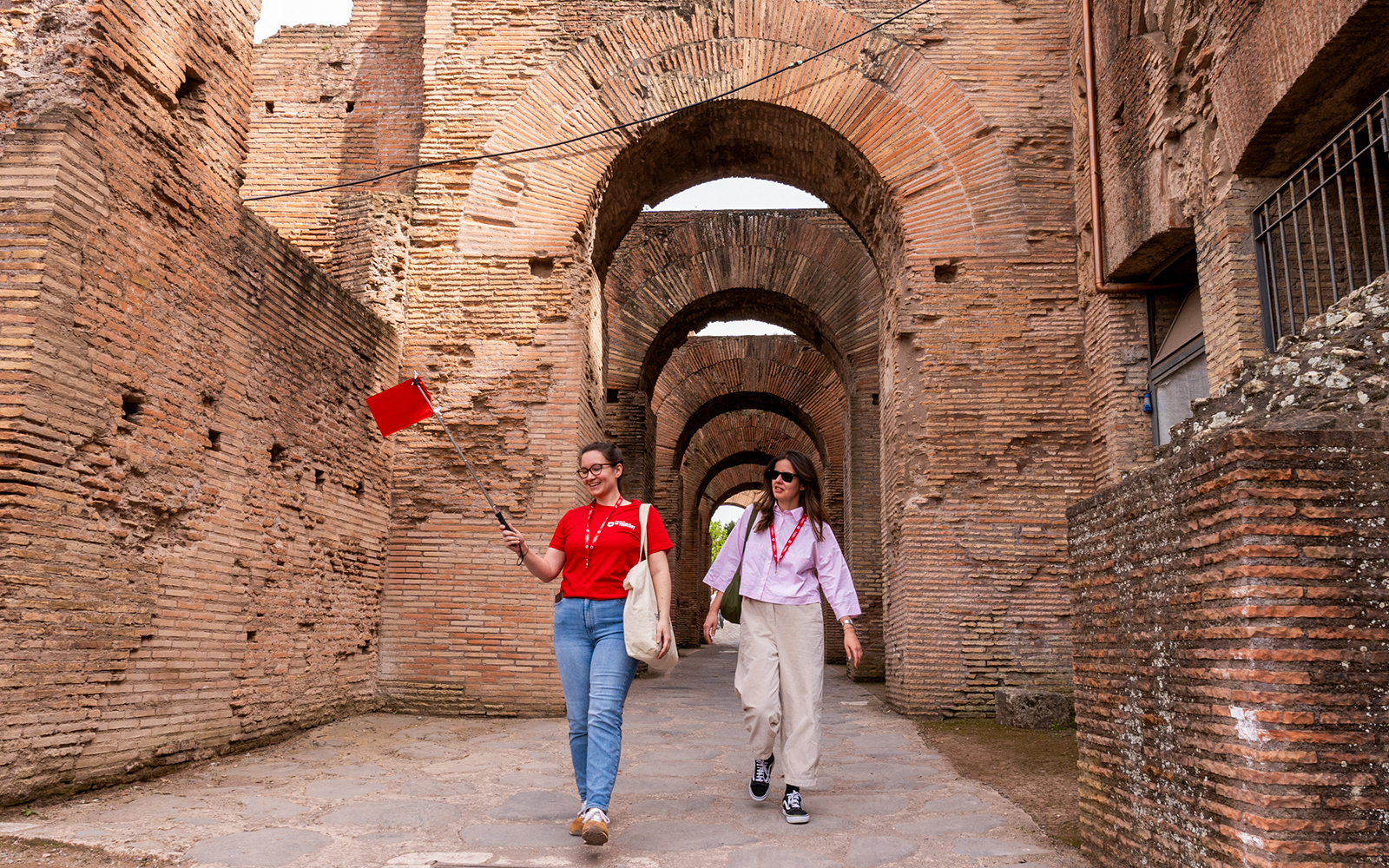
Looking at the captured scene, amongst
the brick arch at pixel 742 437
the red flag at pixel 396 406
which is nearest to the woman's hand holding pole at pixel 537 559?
the red flag at pixel 396 406

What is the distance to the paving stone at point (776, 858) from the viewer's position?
10.6 feet

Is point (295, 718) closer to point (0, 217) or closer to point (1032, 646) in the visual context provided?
point (0, 217)

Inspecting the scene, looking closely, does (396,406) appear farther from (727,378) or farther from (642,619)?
(727,378)

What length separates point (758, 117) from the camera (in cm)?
901

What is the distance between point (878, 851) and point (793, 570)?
120 cm

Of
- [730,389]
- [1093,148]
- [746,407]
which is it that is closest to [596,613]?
[1093,148]

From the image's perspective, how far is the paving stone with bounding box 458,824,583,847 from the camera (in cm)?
347

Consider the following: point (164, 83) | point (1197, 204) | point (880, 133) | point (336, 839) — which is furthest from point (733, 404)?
point (336, 839)

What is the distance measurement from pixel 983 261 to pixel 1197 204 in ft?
7.37

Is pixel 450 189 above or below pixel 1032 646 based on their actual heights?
above

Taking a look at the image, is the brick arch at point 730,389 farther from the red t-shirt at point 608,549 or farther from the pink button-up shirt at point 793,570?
the red t-shirt at point 608,549

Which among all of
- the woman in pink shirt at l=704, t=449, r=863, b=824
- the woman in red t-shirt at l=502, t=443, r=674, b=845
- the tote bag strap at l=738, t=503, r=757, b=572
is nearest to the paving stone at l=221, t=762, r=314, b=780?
the woman in red t-shirt at l=502, t=443, r=674, b=845

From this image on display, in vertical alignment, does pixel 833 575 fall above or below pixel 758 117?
below

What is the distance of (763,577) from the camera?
4.18 meters
